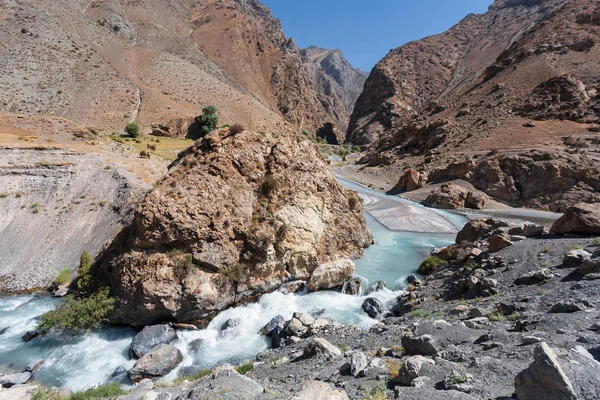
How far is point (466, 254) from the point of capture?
1468 cm

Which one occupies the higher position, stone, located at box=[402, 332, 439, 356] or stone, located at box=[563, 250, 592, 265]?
stone, located at box=[563, 250, 592, 265]

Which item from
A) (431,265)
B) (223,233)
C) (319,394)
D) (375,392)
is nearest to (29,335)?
(223,233)

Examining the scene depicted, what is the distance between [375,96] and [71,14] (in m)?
103

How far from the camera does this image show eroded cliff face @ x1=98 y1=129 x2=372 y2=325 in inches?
485

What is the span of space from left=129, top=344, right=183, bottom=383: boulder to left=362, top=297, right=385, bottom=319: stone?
26.0 ft

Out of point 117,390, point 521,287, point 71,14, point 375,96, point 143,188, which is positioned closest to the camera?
point 117,390

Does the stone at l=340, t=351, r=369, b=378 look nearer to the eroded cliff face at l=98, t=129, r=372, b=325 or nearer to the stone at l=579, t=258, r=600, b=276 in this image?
the eroded cliff face at l=98, t=129, r=372, b=325

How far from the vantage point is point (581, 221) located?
13.1 metres

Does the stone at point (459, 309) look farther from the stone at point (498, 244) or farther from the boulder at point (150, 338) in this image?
the boulder at point (150, 338)

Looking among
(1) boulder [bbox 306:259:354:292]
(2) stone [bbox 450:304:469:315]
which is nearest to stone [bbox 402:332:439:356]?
(2) stone [bbox 450:304:469:315]

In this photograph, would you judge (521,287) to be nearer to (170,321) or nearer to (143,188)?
(170,321)

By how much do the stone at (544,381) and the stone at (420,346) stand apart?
2.57 meters

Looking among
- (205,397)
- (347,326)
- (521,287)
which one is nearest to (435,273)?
(521,287)

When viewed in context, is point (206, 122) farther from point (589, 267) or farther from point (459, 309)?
point (589, 267)
